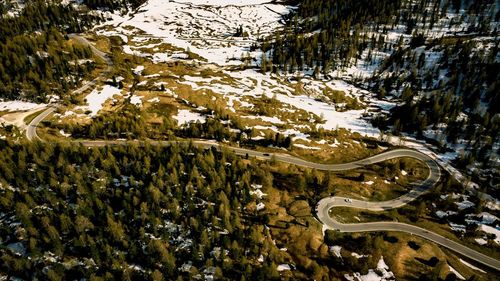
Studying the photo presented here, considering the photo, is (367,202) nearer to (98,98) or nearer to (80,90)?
(98,98)

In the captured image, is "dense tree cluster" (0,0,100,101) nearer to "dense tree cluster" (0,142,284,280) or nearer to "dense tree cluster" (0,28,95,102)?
"dense tree cluster" (0,28,95,102)

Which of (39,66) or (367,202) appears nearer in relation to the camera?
(367,202)

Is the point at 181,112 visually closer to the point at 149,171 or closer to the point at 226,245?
the point at 149,171

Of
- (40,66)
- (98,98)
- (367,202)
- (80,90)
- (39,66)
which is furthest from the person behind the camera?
(40,66)

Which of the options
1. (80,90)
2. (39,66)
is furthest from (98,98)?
(39,66)

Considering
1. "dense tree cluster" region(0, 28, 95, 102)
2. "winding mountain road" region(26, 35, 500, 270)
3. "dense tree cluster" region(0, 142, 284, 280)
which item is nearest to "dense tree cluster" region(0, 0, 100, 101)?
"dense tree cluster" region(0, 28, 95, 102)

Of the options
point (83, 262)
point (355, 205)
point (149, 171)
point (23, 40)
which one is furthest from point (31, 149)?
point (355, 205)

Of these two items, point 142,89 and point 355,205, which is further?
point 142,89
